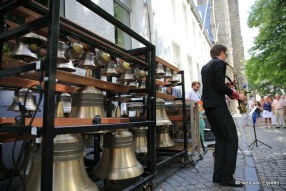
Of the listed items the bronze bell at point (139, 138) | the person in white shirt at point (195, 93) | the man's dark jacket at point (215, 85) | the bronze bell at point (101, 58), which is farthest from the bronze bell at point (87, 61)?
the person in white shirt at point (195, 93)

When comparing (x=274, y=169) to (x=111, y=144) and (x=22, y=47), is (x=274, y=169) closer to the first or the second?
(x=111, y=144)

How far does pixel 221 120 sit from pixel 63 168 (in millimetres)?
2373

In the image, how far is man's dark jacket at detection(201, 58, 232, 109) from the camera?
3557mm

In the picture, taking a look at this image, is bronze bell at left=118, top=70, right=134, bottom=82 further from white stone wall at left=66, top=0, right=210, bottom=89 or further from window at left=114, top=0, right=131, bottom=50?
window at left=114, top=0, right=131, bottom=50

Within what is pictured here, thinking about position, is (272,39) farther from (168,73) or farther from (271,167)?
(168,73)

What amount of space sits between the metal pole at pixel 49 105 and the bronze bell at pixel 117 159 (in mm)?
1040

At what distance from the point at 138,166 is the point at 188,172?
1822mm

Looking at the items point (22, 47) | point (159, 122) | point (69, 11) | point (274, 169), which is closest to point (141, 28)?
point (69, 11)

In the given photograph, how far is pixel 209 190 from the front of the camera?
3.35 meters

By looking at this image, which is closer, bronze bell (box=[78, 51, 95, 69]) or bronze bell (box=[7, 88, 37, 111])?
bronze bell (box=[7, 88, 37, 111])

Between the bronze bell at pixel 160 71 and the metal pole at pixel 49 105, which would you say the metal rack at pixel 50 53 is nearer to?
the metal pole at pixel 49 105

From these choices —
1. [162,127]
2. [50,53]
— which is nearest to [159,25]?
[162,127]

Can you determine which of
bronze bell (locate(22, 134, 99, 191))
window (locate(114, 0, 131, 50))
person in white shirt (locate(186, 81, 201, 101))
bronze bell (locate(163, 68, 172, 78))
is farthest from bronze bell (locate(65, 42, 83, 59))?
A: person in white shirt (locate(186, 81, 201, 101))

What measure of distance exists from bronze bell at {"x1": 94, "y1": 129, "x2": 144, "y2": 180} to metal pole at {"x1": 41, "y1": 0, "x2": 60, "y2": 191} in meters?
1.04
